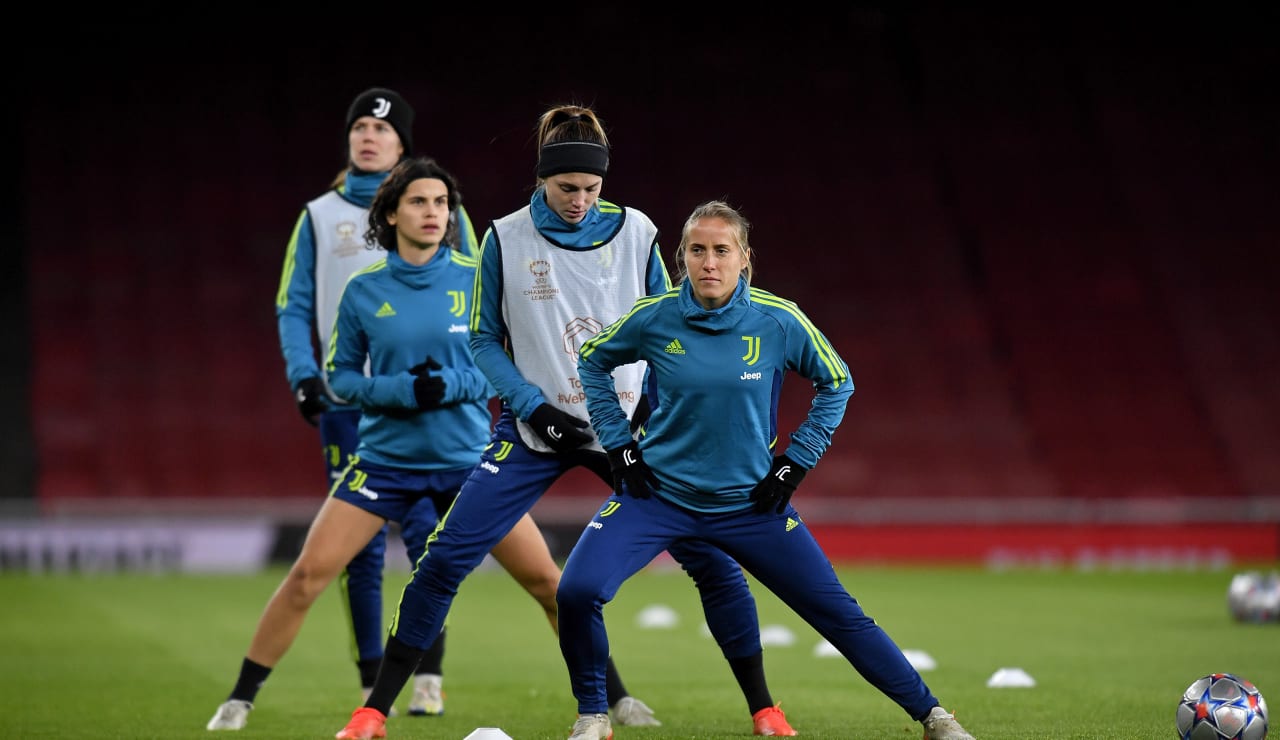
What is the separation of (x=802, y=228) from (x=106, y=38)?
442 inches

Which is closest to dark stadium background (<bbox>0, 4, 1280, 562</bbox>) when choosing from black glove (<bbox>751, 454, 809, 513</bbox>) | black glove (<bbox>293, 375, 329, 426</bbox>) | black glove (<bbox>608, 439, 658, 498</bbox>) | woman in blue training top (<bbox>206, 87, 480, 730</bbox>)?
woman in blue training top (<bbox>206, 87, 480, 730</bbox>)

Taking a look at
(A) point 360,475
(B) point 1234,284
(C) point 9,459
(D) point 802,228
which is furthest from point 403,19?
(A) point 360,475

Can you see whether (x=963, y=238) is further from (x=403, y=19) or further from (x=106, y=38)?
(x=106, y=38)

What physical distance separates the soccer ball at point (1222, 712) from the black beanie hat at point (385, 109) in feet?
13.3

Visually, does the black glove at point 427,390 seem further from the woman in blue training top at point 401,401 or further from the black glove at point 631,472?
the black glove at point 631,472

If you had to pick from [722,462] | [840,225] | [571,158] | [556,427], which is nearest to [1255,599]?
[722,462]

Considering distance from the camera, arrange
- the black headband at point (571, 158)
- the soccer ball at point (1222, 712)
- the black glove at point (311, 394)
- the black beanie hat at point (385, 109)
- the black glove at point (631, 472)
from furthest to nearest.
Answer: the black beanie hat at point (385, 109)
the black glove at point (311, 394)
the black headband at point (571, 158)
the black glove at point (631, 472)
the soccer ball at point (1222, 712)

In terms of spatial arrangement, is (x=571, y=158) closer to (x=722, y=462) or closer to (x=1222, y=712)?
(x=722, y=462)

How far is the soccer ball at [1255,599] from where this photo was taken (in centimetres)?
1162

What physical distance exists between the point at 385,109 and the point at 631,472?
2.66 meters

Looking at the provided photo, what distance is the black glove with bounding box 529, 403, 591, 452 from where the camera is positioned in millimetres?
5801

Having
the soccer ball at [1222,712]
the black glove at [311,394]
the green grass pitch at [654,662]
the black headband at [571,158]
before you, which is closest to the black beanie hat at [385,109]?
the black glove at [311,394]

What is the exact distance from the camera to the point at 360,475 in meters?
6.51

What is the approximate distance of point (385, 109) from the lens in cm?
739
